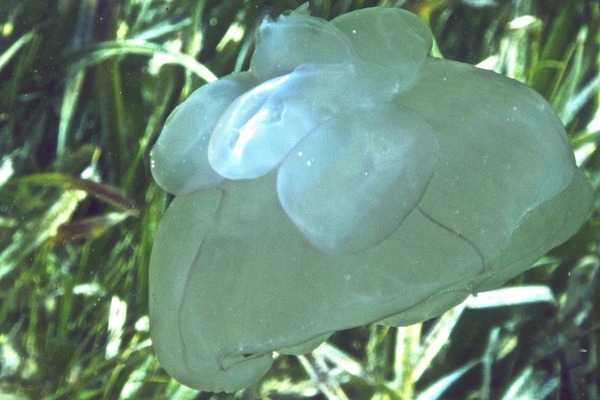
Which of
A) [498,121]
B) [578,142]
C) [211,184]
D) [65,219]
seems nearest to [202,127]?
[211,184]

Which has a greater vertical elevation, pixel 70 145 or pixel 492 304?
pixel 70 145

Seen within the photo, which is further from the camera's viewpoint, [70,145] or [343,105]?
[70,145]

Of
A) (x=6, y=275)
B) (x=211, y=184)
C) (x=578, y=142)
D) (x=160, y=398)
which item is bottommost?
(x=160, y=398)

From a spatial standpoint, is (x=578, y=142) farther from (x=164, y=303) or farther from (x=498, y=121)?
(x=164, y=303)

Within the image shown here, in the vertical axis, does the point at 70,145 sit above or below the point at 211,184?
below

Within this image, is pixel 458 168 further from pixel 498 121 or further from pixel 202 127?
pixel 202 127

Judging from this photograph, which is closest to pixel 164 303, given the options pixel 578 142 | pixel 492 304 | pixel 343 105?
pixel 343 105
